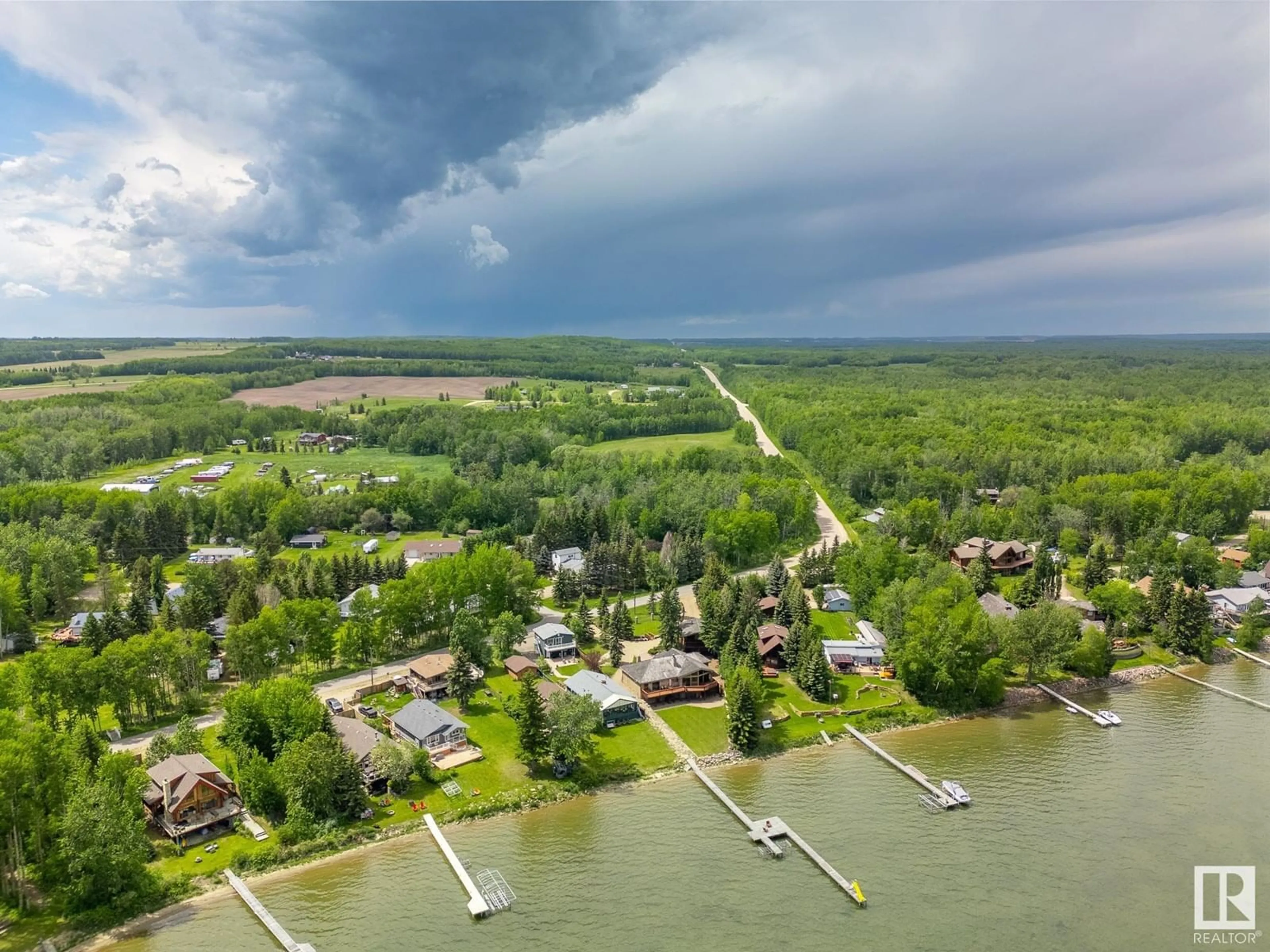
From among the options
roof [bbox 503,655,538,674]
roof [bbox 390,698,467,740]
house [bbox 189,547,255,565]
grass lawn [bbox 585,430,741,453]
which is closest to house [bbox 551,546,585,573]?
roof [bbox 503,655,538,674]

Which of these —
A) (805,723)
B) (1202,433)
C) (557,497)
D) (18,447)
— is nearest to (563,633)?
(805,723)

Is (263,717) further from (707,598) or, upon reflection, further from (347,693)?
(707,598)

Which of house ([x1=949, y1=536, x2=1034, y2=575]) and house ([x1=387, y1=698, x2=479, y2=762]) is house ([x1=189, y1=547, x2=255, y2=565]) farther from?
house ([x1=949, y1=536, x2=1034, y2=575])

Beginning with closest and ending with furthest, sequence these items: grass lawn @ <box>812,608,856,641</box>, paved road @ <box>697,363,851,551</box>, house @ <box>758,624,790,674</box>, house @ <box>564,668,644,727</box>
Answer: house @ <box>564,668,644,727</box>, house @ <box>758,624,790,674</box>, grass lawn @ <box>812,608,856,641</box>, paved road @ <box>697,363,851,551</box>

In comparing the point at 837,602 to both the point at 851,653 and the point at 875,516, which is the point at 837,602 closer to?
the point at 851,653

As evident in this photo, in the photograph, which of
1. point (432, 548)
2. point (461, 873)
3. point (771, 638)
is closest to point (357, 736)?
point (461, 873)

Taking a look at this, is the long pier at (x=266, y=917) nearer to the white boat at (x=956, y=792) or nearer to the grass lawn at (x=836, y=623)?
the white boat at (x=956, y=792)
